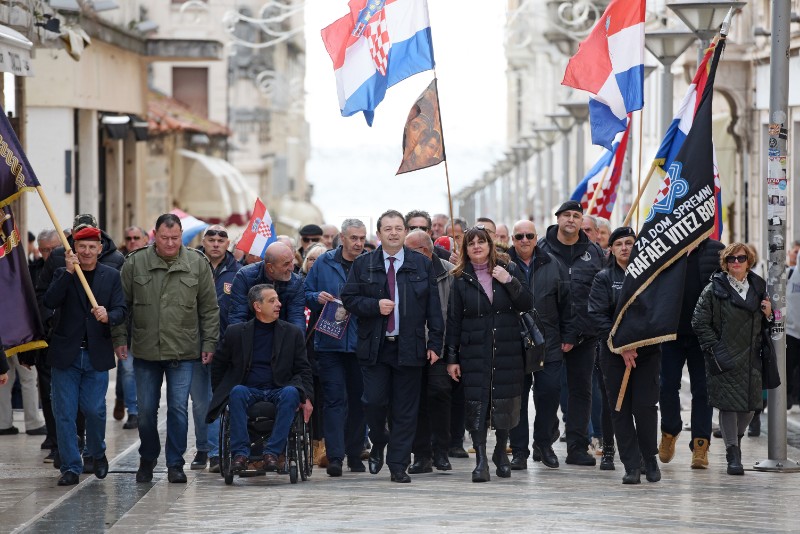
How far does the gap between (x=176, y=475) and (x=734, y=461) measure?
395cm

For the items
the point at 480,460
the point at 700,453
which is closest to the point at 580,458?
the point at 700,453

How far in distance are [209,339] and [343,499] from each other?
185 centimetres

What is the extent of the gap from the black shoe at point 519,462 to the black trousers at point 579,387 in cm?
51

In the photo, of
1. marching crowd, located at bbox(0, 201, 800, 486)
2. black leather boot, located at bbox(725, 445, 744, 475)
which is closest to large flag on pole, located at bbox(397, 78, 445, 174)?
marching crowd, located at bbox(0, 201, 800, 486)

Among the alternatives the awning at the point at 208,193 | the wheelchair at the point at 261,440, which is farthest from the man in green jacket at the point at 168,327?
the awning at the point at 208,193

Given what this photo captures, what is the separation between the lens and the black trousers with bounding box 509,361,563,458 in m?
13.5

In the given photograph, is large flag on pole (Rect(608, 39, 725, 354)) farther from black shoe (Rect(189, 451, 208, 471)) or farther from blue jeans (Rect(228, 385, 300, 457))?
black shoe (Rect(189, 451, 208, 471))

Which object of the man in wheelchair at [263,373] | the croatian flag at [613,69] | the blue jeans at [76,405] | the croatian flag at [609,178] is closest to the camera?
the man in wheelchair at [263,373]

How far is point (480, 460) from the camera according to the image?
1266 cm

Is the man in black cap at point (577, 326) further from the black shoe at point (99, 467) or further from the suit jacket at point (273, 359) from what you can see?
the black shoe at point (99, 467)

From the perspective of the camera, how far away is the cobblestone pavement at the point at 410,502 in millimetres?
10625

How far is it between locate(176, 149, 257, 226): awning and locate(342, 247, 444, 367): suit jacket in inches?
1114

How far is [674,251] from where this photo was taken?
12.7 meters

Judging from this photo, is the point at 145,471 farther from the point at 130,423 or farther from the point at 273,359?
Answer: the point at 130,423
